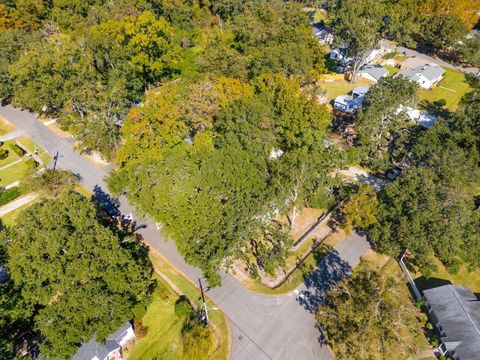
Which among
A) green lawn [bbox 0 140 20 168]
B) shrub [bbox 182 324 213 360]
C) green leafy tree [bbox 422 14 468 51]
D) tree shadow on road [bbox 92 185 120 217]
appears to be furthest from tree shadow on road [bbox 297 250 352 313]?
green leafy tree [bbox 422 14 468 51]

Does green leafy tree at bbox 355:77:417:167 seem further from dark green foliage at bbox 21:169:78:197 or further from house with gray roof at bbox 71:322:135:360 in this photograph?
dark green foliage at bbox 21:169:78:197

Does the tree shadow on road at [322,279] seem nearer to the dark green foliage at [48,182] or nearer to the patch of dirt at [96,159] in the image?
the dark green foliage at [48,182]

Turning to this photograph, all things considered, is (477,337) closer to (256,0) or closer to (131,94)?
(131,94)

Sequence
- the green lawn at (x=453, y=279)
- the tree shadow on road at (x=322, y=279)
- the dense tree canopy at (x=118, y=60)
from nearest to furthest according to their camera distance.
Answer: the tree shadow on road at (x=322, y=279)
the green lawn at (x=453, y=279)
the dense tree canopy at (x=118, y=60)

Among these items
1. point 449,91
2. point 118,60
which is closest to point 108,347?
point 118,60

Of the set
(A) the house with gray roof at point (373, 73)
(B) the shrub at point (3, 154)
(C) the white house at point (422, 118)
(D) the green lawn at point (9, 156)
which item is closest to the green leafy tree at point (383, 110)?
(C) the white house at point (422, 118)

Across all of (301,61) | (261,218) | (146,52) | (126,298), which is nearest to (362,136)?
(301,61)

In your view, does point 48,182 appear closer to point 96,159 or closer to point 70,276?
point 96,159
